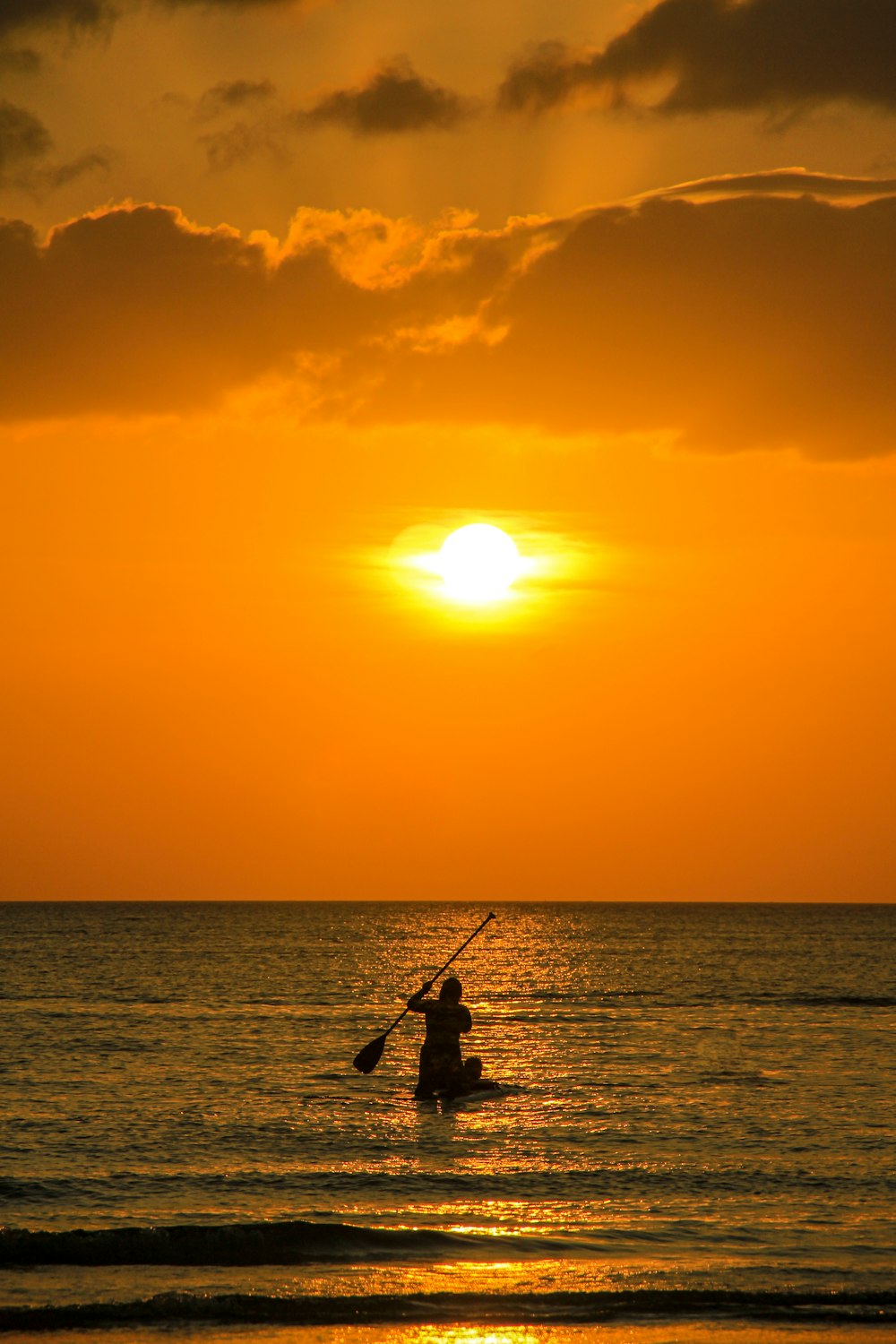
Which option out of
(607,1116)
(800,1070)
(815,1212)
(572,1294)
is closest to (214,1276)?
(572,1294)

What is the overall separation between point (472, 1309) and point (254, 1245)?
4.20 metres

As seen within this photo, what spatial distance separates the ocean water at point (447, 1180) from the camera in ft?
54.9

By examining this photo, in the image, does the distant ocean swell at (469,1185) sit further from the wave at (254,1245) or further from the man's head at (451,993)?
the man's head at (451,993)

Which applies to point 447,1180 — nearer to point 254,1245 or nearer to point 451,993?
point 254,1245

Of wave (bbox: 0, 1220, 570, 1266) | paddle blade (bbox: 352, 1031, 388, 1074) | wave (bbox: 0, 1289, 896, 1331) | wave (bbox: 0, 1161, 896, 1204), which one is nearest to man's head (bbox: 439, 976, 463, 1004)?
paddle blade (bbox: 352, 1031, 388, 1074)

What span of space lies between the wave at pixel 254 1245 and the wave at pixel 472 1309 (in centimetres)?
201

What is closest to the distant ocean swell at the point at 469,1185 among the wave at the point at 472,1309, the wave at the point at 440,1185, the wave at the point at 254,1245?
the wave at the point at 440,1185

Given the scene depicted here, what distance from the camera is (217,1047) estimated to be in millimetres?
43188

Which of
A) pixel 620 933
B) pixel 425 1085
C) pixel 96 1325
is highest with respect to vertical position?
pixel 620 933

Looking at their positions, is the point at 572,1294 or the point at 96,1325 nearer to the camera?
the point at 96,1325

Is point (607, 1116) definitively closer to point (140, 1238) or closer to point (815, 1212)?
point (815, 1212)

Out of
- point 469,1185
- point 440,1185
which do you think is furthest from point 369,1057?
point 469,1185

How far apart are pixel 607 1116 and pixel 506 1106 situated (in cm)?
236

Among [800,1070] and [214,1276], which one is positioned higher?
[800,1070]
